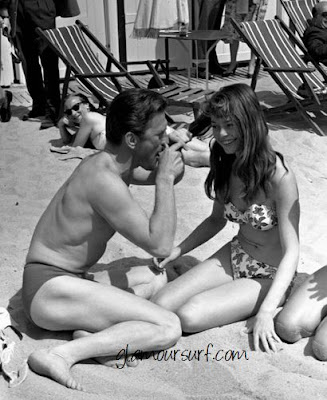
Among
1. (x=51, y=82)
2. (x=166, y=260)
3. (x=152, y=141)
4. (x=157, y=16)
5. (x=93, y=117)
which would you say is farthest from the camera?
(x=157, y=16)

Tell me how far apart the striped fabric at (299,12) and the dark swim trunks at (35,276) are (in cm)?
556

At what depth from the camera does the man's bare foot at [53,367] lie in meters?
2.84

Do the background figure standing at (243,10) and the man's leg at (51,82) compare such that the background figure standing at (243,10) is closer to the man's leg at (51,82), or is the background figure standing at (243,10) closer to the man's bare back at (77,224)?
the man's leg at (51,82)

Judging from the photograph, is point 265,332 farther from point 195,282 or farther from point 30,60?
point 30,60

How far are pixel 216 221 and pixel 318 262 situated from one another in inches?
30.9

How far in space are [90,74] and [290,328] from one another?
4.27 metres

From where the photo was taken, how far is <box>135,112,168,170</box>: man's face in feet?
10.3

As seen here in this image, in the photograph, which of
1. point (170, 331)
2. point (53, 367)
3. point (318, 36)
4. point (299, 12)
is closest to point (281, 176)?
point (170, 331)

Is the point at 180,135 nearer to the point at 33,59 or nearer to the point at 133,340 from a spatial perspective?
the point at 133,340

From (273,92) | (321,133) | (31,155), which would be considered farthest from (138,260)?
(273,92)

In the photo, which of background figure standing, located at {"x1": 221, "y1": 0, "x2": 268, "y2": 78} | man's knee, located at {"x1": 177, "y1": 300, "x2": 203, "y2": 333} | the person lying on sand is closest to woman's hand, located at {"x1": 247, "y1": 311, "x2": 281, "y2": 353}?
man's knee, located at {"x1": 177, "y1": 300, "x2": 203, "y2": 333}

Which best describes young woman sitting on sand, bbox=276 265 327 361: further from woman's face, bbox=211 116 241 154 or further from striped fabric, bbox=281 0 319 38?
striped fabric, bbox=281 0 319 38

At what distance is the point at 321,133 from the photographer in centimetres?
668

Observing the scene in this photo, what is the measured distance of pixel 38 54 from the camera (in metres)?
7.44
